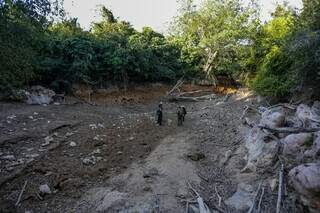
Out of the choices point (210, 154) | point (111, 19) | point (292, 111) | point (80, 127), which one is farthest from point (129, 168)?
point (111, 19)

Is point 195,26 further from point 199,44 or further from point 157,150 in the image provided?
point 157,150

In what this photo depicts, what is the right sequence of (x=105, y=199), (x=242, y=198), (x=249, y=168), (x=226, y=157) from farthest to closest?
(x=226, y=157)
(x=249, y=168)
(x=105, y=199)
(x=242, y=198)

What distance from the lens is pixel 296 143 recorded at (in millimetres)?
8633

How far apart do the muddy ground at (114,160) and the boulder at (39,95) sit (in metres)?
0.79

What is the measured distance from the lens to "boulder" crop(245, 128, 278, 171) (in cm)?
897

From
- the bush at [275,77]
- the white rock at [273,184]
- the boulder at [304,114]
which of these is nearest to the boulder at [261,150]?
the white rock at [273,184]

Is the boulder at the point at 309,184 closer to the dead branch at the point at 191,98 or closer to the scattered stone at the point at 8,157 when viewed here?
the scattered stone at the point at 8,157

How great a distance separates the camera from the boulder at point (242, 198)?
766cm

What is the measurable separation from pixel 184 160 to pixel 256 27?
54.1 feet

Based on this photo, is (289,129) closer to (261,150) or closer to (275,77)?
(261,150)

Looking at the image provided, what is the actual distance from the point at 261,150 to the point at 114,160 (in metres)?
4.39

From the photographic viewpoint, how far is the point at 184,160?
404 inches

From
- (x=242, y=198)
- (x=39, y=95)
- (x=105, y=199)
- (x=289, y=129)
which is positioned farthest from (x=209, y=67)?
(x=105, y=199)

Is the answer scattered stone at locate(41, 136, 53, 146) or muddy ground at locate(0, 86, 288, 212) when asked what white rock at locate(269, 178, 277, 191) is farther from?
scattered stone at locate(41, 136, 53, 146)
